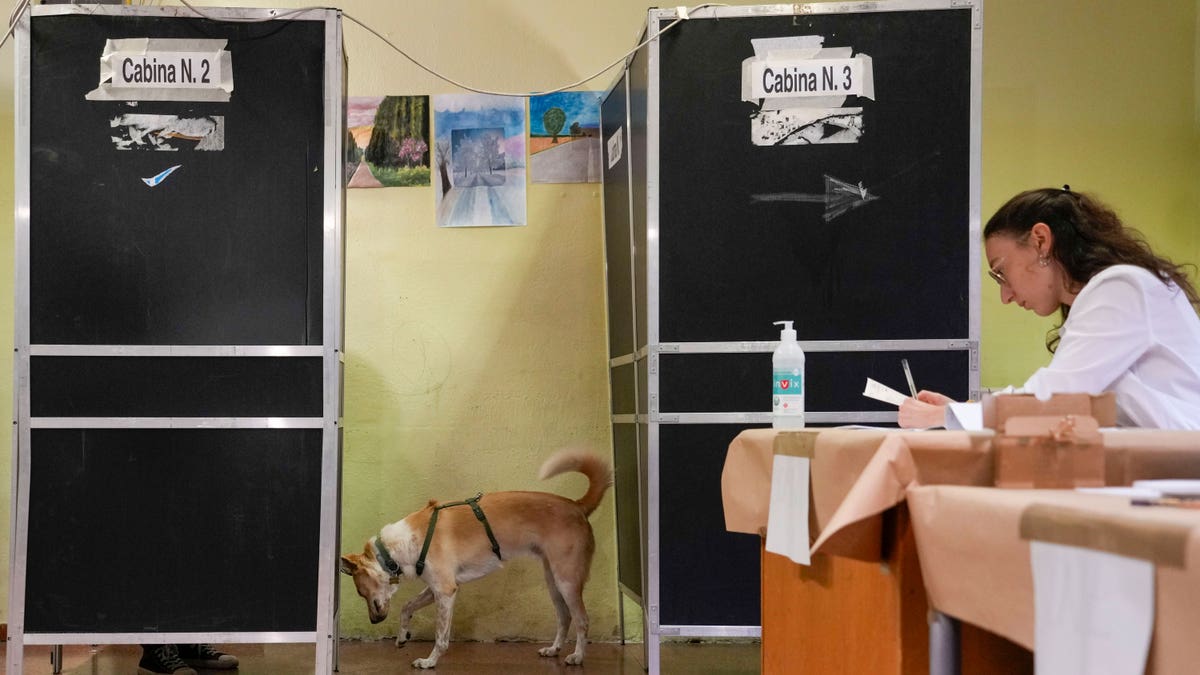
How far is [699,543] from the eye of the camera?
12.3ft

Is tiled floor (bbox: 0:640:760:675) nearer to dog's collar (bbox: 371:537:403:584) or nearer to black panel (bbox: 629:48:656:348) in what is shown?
dog's collar (bbox: 371:537:403:584)

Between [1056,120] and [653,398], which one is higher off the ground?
[1056,120]

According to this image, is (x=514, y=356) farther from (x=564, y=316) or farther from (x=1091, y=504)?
(x=1091, y=504)

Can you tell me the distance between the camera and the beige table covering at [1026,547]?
888 mm

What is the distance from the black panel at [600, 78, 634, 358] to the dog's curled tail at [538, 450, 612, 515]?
0.47 meters

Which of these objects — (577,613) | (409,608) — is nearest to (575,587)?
(577,613)

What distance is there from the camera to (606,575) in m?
4.82

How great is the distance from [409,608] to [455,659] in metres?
0.31

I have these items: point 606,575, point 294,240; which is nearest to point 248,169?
point 294,240

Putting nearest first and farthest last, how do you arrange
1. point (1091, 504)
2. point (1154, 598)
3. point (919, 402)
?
1. point (1154, 598)
2. point (1091, 504)
3. point (919, 402)

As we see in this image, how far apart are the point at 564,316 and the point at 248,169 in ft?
5.52

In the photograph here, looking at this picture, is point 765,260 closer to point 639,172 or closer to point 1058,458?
point 639,172

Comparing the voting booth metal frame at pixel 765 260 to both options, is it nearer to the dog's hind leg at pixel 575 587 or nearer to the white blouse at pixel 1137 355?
the dog's hind leg at pixel 575 587

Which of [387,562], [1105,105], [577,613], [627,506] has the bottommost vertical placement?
[577,613]
